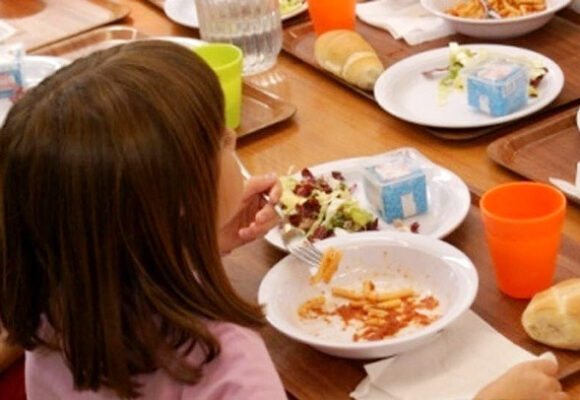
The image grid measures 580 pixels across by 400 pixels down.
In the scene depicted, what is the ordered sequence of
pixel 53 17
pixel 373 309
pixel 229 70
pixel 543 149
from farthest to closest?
pixel 53 17, pixel 229 70, pixel 543 149, pixel 373 309

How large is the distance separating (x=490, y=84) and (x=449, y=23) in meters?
0.37

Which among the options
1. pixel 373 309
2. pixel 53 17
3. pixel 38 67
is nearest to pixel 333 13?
pixel 38 67

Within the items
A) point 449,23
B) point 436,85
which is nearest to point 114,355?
point 436,85

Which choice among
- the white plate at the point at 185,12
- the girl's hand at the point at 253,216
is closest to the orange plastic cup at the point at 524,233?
the girl's hand at the point at 253,216

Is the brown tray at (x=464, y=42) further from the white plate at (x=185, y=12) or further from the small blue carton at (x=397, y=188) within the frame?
the small blue carton at (x=397, y=188)

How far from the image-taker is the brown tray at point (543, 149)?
5.05 ft

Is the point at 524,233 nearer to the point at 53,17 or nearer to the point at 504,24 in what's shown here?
the point at 504,24

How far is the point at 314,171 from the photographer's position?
1.58m

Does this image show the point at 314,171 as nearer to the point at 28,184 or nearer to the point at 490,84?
the point at 490,84

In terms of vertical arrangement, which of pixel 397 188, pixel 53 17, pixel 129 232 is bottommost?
pixel 53 17

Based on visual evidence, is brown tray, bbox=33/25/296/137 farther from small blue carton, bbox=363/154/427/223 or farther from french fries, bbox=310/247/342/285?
french fries, bbox=310/247/342/285

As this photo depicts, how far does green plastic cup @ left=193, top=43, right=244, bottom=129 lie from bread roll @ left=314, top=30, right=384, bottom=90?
185 millimetres

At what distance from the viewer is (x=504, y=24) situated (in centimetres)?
191

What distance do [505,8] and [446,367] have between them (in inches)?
36.2
